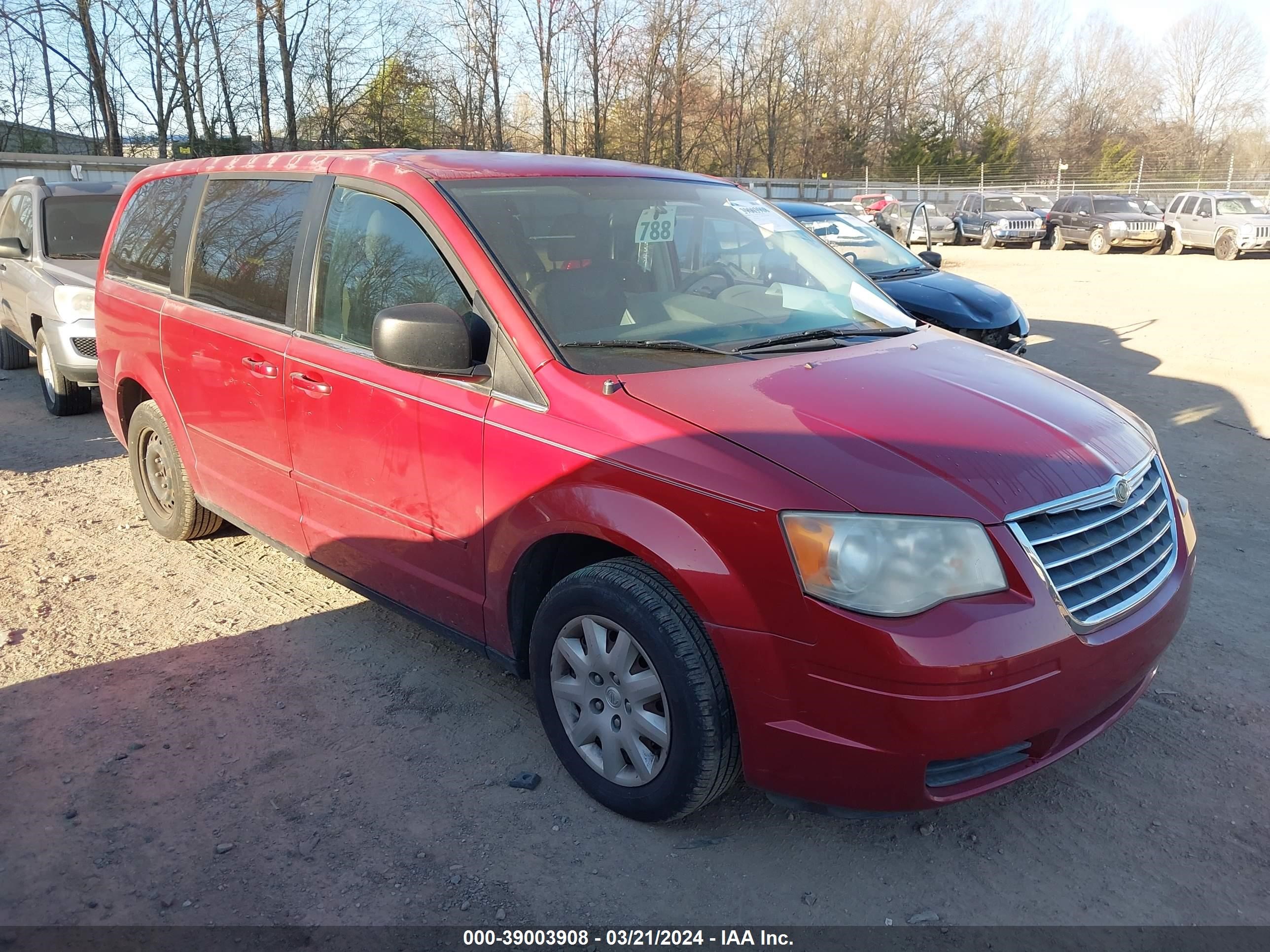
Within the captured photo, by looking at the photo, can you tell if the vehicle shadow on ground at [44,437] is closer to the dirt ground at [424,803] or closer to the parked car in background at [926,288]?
the dirt ground at [424,803]

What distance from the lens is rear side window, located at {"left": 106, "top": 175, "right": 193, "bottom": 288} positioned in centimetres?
457

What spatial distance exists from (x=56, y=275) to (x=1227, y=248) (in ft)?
84.2

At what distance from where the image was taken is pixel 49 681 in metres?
3.68

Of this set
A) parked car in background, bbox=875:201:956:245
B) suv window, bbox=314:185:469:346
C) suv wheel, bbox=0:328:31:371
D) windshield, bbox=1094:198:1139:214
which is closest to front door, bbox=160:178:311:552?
suv window, bbox=314:185:469:346

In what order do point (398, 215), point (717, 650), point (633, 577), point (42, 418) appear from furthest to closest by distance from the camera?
point (42, 418), point (398, 215), point (633, 577), point (717, 650)

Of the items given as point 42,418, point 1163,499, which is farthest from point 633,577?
point 42,418

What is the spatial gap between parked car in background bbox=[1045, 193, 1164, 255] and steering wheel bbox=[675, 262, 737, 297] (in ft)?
85.1

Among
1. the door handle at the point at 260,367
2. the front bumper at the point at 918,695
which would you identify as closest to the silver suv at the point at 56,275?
the door handle at the point at 260,367

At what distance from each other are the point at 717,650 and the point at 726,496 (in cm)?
42

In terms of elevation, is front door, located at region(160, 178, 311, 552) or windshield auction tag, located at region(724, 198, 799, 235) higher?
windshield auction tag, located at region(724, 198, 799, 235)

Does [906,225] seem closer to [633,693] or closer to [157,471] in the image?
[157,471]

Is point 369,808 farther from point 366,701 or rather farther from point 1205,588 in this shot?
point 1205,588

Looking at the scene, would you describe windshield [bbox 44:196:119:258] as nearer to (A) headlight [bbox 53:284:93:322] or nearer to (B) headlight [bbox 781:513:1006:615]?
(A) headlight [bbox 53:284:93:322]

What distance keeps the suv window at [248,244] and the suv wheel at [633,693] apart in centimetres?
184
